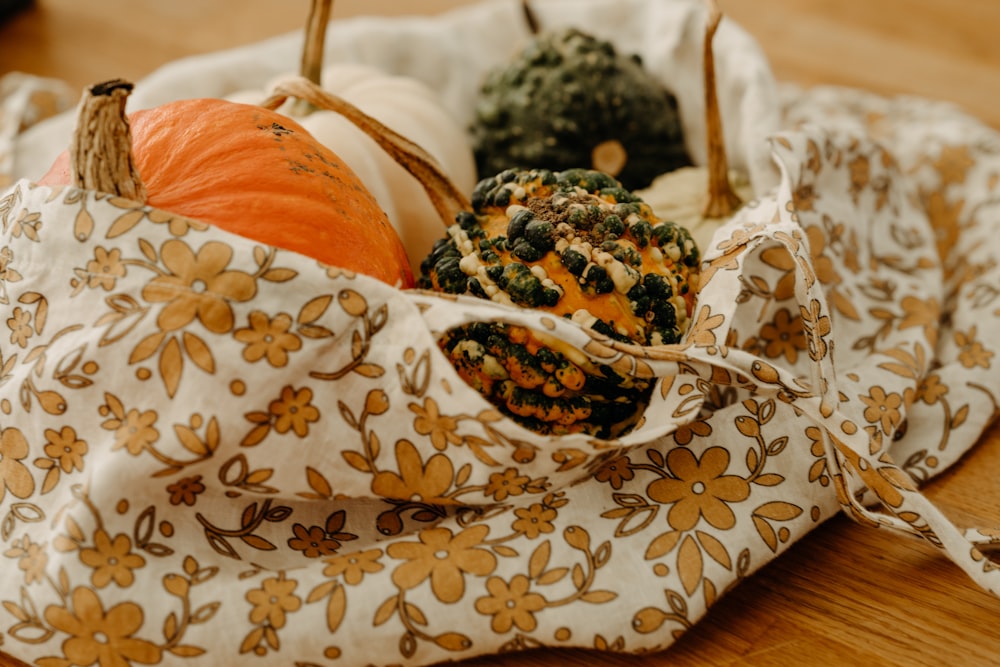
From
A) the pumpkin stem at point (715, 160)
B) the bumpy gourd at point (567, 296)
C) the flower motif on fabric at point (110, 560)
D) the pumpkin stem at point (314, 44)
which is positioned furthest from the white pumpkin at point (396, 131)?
the flower motif on fabric at point (110, 560)

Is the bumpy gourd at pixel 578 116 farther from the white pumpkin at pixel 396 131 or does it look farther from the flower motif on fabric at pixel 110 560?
the flower motif on fabric at pixel 110 560

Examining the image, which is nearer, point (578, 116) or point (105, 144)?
point (105, 144)

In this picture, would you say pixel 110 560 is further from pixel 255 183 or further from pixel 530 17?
pixel 530 17

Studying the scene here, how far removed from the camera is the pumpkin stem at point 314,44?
0.81 meters

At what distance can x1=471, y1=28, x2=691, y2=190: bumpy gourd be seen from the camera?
37.9 inches

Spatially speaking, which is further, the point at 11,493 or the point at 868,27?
the point at 868,27

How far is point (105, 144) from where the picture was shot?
1.70ft

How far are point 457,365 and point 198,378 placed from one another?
166 mm

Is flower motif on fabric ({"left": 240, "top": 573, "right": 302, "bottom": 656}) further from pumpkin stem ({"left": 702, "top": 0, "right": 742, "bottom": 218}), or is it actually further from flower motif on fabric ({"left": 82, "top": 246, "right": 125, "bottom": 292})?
pumpkin stem ({"left": 702, "top": 0, "right": 742, "bottom": 218})

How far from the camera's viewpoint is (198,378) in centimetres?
50

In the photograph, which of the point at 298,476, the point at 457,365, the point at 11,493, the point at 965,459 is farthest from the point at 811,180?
the point at 11,493

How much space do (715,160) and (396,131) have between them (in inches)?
11.3

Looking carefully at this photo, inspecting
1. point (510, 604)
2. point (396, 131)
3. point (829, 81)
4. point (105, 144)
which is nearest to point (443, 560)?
point (510, 604)

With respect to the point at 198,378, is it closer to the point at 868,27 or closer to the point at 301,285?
the point at 301,285
